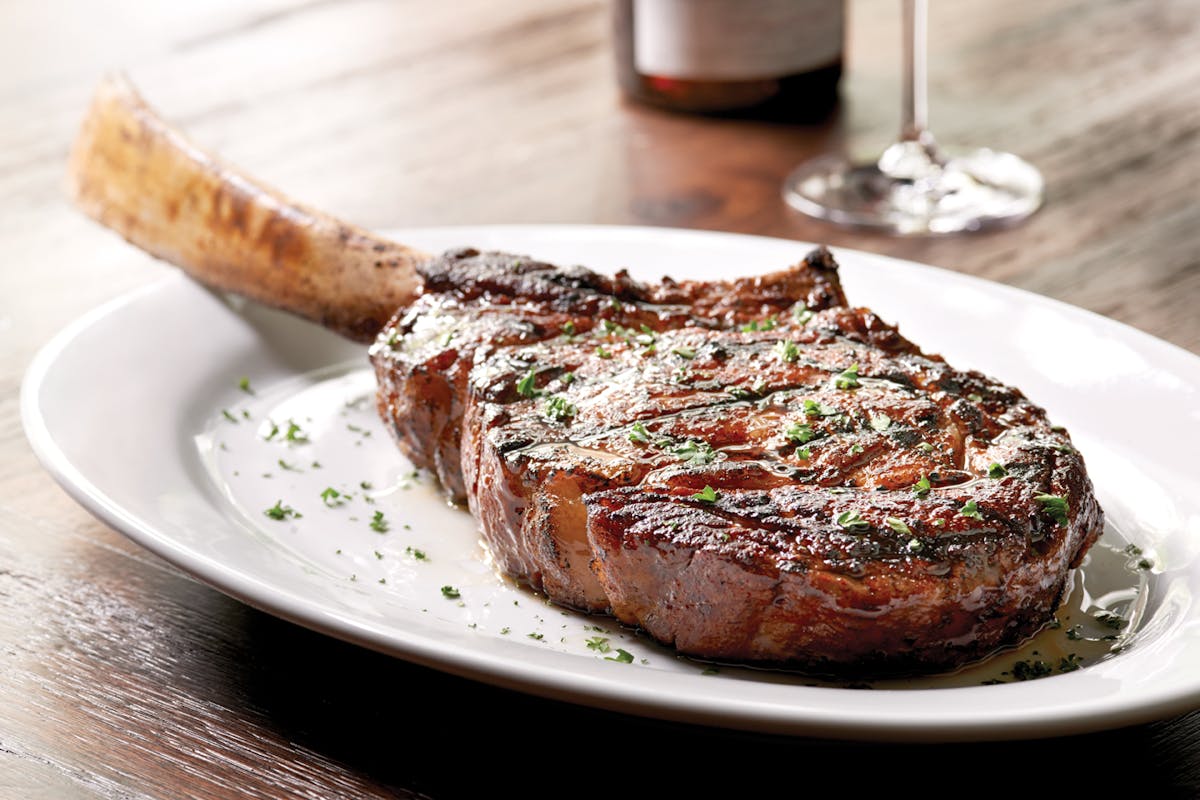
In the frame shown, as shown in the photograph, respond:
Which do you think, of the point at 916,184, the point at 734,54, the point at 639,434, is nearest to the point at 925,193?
the point at 916,184

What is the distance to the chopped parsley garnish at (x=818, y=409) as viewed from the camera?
5.06ft

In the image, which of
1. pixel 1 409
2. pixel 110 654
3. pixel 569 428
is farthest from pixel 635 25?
pixel 110 654

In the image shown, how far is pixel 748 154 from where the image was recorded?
3.21 metres

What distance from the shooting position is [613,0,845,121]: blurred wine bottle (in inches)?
124

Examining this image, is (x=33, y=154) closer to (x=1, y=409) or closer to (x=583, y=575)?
(x=1, y=409)

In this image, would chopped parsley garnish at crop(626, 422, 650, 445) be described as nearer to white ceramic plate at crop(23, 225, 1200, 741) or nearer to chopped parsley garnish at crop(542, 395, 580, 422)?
chopped parsley garnish at crop(542, 395, 580, 422)

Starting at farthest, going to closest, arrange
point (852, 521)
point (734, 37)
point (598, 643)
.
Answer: point (734, 37) < point (598, 643) < point (852, 521)

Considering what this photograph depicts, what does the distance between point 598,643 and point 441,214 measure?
1.66 meters

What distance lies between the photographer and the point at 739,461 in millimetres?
1472

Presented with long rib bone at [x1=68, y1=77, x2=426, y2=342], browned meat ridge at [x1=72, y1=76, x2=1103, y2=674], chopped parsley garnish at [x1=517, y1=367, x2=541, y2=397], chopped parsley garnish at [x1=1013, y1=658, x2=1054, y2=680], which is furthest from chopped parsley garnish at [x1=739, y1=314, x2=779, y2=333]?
chopped parsley garnish at [x1=1013, y1=658, x2=1054, y2=680]

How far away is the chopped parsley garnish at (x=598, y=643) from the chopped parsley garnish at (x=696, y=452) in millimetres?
195

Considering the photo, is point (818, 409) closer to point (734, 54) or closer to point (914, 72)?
point (914, 72)

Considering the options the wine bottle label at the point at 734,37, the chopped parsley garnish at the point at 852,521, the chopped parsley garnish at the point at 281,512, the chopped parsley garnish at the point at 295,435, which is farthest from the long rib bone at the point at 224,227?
the wine bottle label at the point at 734,37

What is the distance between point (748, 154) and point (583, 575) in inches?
74.5
